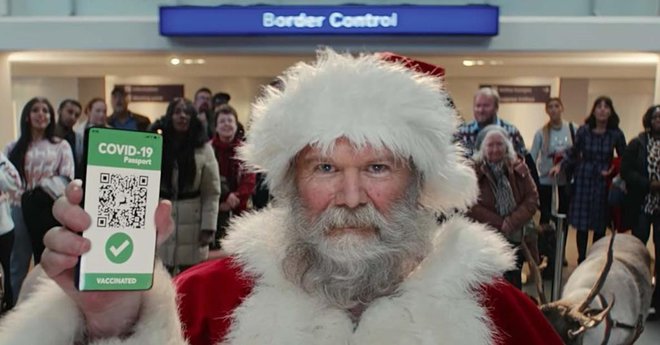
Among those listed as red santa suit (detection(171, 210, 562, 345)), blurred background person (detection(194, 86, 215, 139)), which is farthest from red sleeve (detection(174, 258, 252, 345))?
blurred background person (detection(194, 86, 215, 139))

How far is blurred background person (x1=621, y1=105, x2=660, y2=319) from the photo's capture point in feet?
14.1

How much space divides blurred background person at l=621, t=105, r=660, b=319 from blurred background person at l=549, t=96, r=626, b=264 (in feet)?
1.26

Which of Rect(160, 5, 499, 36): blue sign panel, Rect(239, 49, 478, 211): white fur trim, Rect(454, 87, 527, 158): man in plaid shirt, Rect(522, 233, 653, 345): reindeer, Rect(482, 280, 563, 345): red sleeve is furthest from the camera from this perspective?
Rect(160, 5, 499, 36): blue sign panel

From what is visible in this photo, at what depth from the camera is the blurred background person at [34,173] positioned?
12.2 ft

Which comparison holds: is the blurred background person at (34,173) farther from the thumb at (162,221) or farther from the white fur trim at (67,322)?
the thumb at (162,221)

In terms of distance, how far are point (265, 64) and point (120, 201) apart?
7.34 meters

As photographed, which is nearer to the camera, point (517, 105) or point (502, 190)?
point (502, 190)

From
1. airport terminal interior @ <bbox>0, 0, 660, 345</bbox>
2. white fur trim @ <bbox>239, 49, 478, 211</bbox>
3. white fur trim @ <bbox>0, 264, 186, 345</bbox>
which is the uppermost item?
airport terminal interior @ <bbox>0, 0, 660, 345</bbox>

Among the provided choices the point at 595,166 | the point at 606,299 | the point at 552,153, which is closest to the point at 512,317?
the point at 606,299

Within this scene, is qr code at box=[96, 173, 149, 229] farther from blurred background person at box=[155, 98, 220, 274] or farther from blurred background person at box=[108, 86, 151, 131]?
blurred background person at box=[108, 86, 151, 131]

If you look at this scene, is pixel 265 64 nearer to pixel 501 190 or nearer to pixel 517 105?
pixel 517 105

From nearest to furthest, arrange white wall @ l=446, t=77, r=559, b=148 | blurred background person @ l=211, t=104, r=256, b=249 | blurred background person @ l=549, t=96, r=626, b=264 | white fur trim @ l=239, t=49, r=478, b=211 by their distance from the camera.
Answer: white fur trim @ l=239, t=49, r=478, b=211
blurred background person @ l=211, t=104, r=256, b=249
blurred background person @ l=549, t=96, r=626, b=264
white wall @ l=446, t=77, r=559, b=148

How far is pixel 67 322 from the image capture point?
116cm

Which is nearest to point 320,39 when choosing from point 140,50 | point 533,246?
point 140,50
